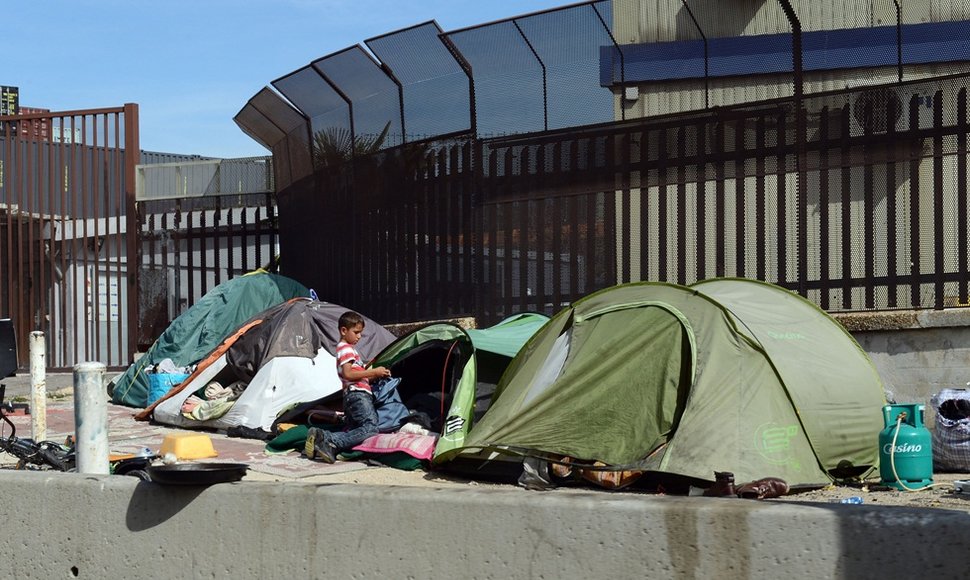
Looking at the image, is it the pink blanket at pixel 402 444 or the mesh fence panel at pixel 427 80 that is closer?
the pink blanket at pixel 402 444

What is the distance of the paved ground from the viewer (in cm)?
727

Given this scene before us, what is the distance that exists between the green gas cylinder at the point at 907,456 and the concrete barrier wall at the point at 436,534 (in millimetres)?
3987

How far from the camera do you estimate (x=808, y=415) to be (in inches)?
319

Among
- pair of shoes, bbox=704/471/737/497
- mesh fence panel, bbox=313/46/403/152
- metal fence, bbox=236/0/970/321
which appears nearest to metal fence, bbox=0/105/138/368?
metal fence, bbox=236/0/970/321

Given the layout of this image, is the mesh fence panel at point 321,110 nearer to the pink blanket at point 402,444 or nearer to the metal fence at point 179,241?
the metal fence at point 179,241

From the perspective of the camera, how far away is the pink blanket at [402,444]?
8742 millimetres

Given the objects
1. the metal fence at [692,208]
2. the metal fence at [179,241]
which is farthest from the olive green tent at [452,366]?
the metal fence at [179,241]

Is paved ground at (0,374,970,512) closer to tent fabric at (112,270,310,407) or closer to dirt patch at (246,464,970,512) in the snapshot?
dirt patch at (246,464,970,512)

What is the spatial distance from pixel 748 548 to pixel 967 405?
525 centimetres

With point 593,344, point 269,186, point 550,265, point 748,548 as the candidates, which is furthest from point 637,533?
point 269,186

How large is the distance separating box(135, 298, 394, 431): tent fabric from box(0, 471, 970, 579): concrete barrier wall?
5270 mm

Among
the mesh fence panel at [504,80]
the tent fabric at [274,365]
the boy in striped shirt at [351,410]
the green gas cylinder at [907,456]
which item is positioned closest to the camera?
the green gas cylinder at [907,456]

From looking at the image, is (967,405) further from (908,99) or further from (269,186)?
(269,186)

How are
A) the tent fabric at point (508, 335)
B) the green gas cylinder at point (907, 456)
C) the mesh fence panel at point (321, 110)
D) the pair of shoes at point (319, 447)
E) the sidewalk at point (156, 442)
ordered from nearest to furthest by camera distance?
the green gas cylinder at point (907, 456) < the sidewalk at point (156, 442) < the pair of shoes at point (319, 447) < the tent fabric at point (508, 335) < the mesh fence panel at point (321, 110)
